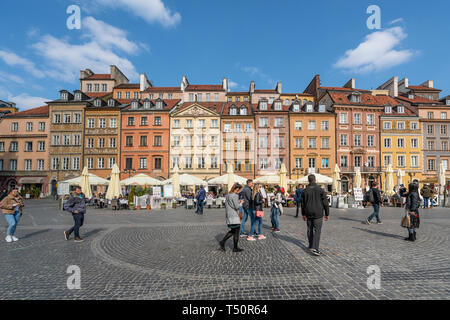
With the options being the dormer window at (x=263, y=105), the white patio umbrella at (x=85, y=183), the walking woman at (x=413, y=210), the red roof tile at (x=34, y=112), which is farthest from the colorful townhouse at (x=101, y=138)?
the walking woman at (x=413, y=210)

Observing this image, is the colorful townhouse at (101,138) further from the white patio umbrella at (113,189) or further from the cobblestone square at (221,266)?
the cobblestone square at (221,266)

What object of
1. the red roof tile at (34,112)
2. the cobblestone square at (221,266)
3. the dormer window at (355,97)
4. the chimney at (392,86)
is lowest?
the cobblestone square at (221,266)

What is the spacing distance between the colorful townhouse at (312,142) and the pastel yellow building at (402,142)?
7473 mm

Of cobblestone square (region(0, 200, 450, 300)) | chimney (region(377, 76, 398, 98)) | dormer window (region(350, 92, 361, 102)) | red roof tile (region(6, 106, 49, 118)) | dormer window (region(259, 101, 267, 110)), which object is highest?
chimney (region(377, 76, 398, 98))

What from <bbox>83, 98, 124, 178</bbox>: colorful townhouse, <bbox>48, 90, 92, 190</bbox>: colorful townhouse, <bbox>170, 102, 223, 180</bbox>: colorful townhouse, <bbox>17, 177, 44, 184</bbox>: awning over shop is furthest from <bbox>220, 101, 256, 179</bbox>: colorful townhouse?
<bbox>17, 177, 44, 184</bbox>: awning over shop

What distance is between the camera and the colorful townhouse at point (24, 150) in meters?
34.9

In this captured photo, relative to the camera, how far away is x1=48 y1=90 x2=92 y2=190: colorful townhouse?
113 feet

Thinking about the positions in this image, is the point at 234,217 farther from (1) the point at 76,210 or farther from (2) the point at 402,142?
(2) the point at 402,142

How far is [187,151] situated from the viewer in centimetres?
3512

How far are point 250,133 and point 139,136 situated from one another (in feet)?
52.2

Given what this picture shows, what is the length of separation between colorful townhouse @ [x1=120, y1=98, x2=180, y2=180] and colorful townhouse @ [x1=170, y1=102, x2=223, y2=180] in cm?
112

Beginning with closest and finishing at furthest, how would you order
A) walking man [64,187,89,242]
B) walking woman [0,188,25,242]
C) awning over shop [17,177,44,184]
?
1. walking woman [0,188,25,242]
2. walking man [64,187,89,242]
3. awning over shop [17,177,44,184]

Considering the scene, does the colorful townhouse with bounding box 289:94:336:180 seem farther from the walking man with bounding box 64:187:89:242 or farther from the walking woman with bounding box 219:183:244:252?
the walking man with bounding box 64:187:89:242

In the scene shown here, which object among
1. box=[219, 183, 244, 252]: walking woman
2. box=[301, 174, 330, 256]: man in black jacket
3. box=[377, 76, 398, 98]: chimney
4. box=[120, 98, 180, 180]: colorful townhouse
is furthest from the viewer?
box=[377, 76, 398, 98]: chimney
